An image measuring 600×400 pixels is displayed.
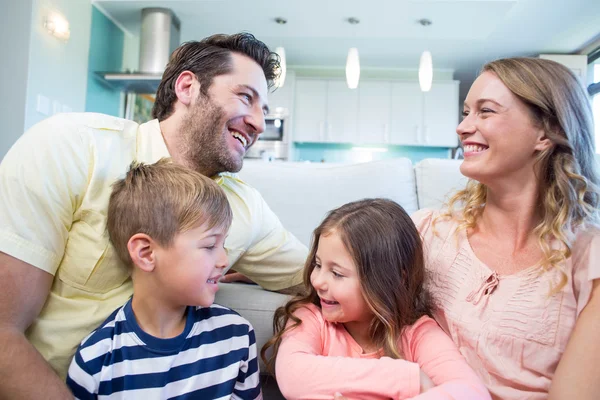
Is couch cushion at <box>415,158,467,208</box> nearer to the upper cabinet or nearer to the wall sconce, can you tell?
the wall sconce

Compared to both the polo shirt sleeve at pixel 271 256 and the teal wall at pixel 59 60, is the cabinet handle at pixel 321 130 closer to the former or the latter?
the teal wall at pixel 59 60

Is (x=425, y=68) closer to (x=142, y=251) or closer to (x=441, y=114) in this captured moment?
(x=441, y=114)

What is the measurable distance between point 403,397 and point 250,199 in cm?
67

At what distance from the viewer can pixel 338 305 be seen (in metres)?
1.02

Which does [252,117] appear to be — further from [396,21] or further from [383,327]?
[396,21]

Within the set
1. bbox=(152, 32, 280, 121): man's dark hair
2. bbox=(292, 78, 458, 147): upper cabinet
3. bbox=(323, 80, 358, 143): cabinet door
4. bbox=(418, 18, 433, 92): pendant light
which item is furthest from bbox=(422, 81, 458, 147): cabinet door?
bbox=(152, 32, 280, 121): man's dark hair

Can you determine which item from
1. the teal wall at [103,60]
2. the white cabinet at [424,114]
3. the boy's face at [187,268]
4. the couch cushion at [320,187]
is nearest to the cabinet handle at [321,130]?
the white cabinet at [424,114]

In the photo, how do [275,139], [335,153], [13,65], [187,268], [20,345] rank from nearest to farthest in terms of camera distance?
1. [20,345]
2. [187,268]
3. [13,65]
4. [275,139]
5. [335,153]

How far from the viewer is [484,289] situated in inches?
41.0

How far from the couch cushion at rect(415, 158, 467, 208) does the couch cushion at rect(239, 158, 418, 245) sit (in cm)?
4

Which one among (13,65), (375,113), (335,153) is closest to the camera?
(13,65)

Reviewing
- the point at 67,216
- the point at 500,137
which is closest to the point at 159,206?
the point at 67,216

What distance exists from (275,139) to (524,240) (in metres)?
5.09

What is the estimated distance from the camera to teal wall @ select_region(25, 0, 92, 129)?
3.65 metres
